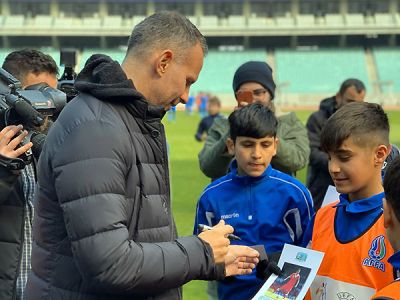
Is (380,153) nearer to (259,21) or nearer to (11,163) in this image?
(11,163)

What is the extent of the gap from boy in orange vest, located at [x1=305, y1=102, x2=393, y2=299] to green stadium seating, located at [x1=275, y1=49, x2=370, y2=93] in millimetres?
42666

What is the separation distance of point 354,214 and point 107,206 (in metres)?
1.19

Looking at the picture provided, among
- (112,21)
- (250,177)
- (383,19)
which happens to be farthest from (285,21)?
(250,177)

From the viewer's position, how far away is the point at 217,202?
340 cm

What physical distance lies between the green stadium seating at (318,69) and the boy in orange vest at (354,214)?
4267cm

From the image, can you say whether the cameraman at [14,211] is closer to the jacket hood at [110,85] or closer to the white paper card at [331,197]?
the jacket hood at [110,85]

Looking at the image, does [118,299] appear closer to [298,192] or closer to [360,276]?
[360,276]

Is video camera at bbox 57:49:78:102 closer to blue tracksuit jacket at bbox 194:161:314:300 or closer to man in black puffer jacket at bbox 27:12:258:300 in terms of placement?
blue tracksuit jacket at bbox 194:161:314:300

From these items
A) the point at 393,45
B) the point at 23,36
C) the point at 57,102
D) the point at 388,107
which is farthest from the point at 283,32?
the point at 57,102

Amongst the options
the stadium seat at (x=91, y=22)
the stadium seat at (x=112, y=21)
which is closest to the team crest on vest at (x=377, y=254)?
the stadium seat at (x=112, y=21)

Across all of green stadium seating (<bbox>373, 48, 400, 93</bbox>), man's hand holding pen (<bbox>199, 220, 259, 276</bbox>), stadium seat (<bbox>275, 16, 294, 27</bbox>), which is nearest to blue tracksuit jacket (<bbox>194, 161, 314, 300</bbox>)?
man's hand holding pen (<bbox>199, 220, 259, 276</bbox>)

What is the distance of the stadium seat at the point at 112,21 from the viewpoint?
5538cm

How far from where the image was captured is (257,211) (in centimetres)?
331

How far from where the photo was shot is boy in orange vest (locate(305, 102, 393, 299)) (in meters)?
2.52
